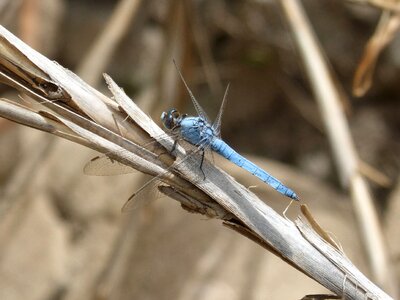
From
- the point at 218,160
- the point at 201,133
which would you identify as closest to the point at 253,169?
the point at 201,133

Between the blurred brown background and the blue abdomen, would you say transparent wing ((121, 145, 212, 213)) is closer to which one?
the blue abdomen

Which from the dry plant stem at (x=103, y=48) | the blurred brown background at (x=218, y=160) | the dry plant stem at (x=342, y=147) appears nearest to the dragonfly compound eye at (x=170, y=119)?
the dry plant stem at (x=342, y=147)

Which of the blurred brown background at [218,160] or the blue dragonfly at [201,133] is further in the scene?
the blurred brown background at [218,160]

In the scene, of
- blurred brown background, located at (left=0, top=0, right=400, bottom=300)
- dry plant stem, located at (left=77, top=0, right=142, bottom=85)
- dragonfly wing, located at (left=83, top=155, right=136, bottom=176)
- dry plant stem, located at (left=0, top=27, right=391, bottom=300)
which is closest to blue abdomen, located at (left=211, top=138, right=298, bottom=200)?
dragonfly wing, located at (left=83, top=155, right=136, bottom=176)

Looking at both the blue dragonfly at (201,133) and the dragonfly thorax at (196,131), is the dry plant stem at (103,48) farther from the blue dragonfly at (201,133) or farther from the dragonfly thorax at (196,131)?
the dragonfly thorax at (196,131)

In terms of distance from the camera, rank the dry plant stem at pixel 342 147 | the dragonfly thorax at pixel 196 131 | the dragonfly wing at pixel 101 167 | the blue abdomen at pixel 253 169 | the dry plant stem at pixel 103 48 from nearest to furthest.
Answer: the dragonfly wing at pixel 101 167 → the dragonfly thorax at pixel 196 131 → the blue abdomen at pixel 253 169 → the dry plant stem at pixel 342 147 → the dry plant stem at pixel 103 48

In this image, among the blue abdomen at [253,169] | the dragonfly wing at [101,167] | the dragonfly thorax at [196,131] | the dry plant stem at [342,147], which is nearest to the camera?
the dragonfly wing at [101,167]

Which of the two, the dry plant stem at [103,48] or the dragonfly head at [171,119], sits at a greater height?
the dry plant stem at [103,48]
